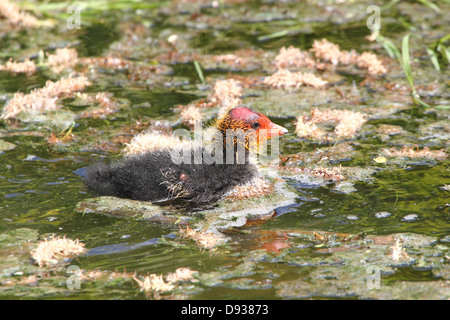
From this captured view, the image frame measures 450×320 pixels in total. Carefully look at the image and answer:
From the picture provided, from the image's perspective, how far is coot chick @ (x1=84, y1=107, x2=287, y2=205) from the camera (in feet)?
16.5

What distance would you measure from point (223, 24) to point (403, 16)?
296 cm

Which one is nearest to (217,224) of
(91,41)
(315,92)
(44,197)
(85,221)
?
(85,221)

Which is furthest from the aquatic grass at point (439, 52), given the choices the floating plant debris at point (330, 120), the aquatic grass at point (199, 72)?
the aquatic grass at point (199, 72)

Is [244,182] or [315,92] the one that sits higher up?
[315,92]

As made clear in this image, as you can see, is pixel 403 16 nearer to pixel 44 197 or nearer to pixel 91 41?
pixel 91 41

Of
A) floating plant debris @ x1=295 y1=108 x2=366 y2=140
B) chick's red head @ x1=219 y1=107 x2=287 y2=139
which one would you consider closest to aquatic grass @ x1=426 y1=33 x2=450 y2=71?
floating plant debris @ x1=295 y1=108 x2=366 y2=140

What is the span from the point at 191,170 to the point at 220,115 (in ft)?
5.19

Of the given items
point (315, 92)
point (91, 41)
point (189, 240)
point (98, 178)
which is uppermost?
point (91, 41)

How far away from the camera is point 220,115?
6.49 metres

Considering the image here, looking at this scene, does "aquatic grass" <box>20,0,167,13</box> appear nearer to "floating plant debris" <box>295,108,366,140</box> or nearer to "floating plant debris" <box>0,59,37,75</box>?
"floating plant debris" <box>0,59,37,75</box>

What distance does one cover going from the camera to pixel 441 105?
6824 millimetres

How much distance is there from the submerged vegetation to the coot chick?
131mm

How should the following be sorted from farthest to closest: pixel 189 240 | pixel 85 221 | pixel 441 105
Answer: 1. pixel 441 105
2. pixel 85 221
3. pixel 189 240

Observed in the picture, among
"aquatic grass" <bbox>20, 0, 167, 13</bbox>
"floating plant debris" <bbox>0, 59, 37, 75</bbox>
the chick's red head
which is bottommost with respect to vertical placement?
the chick's red head
